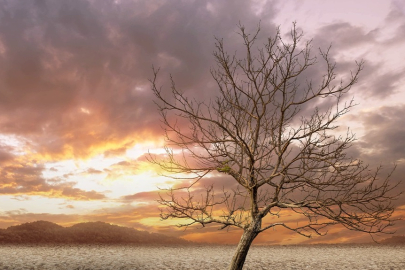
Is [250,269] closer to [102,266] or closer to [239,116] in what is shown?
[102,266]

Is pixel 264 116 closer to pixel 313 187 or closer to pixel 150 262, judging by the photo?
pixel 313 187

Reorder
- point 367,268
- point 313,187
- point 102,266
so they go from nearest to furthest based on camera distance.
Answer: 1. point 313,187
2. point 102,266
3. point 367,268

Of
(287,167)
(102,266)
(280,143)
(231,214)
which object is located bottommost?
(102,266)

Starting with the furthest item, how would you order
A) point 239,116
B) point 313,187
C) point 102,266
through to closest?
point 102,266 → point 239,116 → point 313,187

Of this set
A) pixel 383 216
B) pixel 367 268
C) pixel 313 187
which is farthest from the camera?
pixel 367 268

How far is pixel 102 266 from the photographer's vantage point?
21.1 meters

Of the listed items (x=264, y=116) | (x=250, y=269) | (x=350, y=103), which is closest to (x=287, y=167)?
(x=264, y=116)

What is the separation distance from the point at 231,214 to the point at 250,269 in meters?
11.7

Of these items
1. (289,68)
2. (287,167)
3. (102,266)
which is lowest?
(102,266)

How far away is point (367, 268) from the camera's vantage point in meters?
22.8

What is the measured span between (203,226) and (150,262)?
46.3ft

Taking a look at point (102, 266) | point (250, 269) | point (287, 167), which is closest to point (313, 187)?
point (287, 167)

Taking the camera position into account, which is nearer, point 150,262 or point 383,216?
point 383,216

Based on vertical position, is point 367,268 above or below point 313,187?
below
